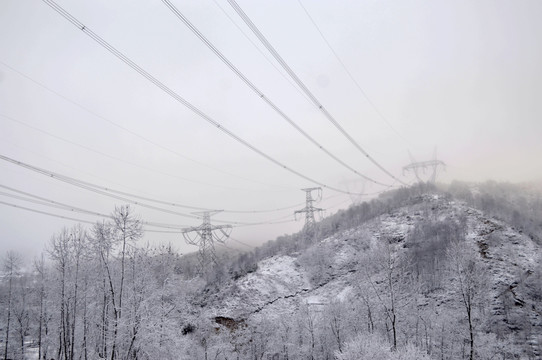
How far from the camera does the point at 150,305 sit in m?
35.5

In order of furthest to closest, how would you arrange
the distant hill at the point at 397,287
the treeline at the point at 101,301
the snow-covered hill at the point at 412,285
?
the snow-covered hill at the point at 412,285 → the distant hill at the point at 397,287 → the treeline at the point at 101,301

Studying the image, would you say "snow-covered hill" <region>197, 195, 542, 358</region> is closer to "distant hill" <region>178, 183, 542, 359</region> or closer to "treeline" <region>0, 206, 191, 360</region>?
"distant hill" <region>178, 183, 542, 359</region>

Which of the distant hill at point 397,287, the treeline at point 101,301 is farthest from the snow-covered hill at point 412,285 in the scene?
the treeline at point 101,301

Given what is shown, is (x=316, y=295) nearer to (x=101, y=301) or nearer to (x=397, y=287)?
(x=397, y=287)

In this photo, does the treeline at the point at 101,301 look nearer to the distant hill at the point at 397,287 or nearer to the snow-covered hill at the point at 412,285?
the distant hill at the point at 397,287

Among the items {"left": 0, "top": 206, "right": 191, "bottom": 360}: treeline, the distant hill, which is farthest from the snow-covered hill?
{"left": 0, "top": 206, "right": 191, "bottom": 360}: treeline

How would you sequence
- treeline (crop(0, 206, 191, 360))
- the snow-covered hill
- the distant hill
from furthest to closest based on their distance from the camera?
the snow-covered hill, the distant hill, treeline (crop(0, 206, 191, 360))

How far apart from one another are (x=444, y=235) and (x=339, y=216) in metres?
48.7

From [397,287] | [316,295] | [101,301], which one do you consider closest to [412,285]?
[397,287]

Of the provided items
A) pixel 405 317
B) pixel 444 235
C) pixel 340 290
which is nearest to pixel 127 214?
pixel 405 317

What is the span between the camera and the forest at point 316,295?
3756 cm

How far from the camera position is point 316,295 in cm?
8962

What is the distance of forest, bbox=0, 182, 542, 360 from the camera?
1479 inches

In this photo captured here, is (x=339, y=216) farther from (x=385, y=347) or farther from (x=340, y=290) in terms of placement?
(x=385, y=347)
